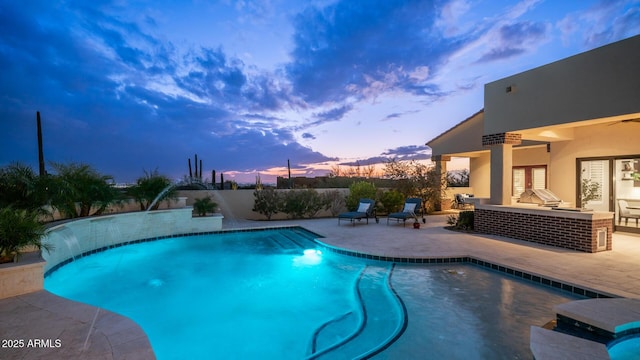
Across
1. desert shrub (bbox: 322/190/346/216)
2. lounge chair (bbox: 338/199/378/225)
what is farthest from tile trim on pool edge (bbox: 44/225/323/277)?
desert shrub (bbox: 322/190/346/216)

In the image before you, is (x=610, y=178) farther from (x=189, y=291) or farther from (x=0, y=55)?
(x=0, y=55)

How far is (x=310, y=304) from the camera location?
5.00 meters

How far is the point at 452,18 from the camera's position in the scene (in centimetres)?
1078

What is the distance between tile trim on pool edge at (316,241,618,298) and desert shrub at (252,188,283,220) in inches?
224

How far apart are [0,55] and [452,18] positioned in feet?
53.6

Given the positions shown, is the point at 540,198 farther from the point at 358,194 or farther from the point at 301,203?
the point at 301,203

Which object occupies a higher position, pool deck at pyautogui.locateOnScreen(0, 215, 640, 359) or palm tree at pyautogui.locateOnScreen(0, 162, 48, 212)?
palm tree at pyautogui.locateOnScreen(0, 162, 48, 212)

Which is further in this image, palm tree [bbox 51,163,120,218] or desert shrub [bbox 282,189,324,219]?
desert shrub [bbox 282,189,324,219]

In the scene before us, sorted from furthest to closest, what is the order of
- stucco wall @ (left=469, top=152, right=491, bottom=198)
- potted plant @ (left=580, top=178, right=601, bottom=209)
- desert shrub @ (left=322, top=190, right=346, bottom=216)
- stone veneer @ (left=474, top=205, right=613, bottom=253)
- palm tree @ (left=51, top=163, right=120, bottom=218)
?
1. stucco wall @ (left=469, top=152, right=491, bottom=198)
2. desert shrub @ (left=322, top=190, right=346, bottom=216)
3. potted plant @ (left=580, top=178, right=601, bottom=209)
4. palm tree @ (left=51, top=163, right=120, bottom=218)
5. stone veneer @ (left=474, top=205, right=613, bottom=253)

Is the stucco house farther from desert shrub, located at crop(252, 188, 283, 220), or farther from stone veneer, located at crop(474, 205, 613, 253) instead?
desert shrub, located at crop(252, 188, 283, 220)

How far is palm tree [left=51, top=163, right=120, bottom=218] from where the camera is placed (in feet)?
25.3

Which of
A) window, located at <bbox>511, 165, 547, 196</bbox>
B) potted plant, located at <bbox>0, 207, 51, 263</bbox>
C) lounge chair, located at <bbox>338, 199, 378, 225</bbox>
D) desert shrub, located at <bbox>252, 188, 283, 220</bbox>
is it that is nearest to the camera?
potted plant, located at <bbox>0, 207, 51, 263</bbox>

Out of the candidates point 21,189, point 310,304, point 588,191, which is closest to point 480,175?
point 588,191

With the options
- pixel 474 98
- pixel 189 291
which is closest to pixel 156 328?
pixel 189 291
